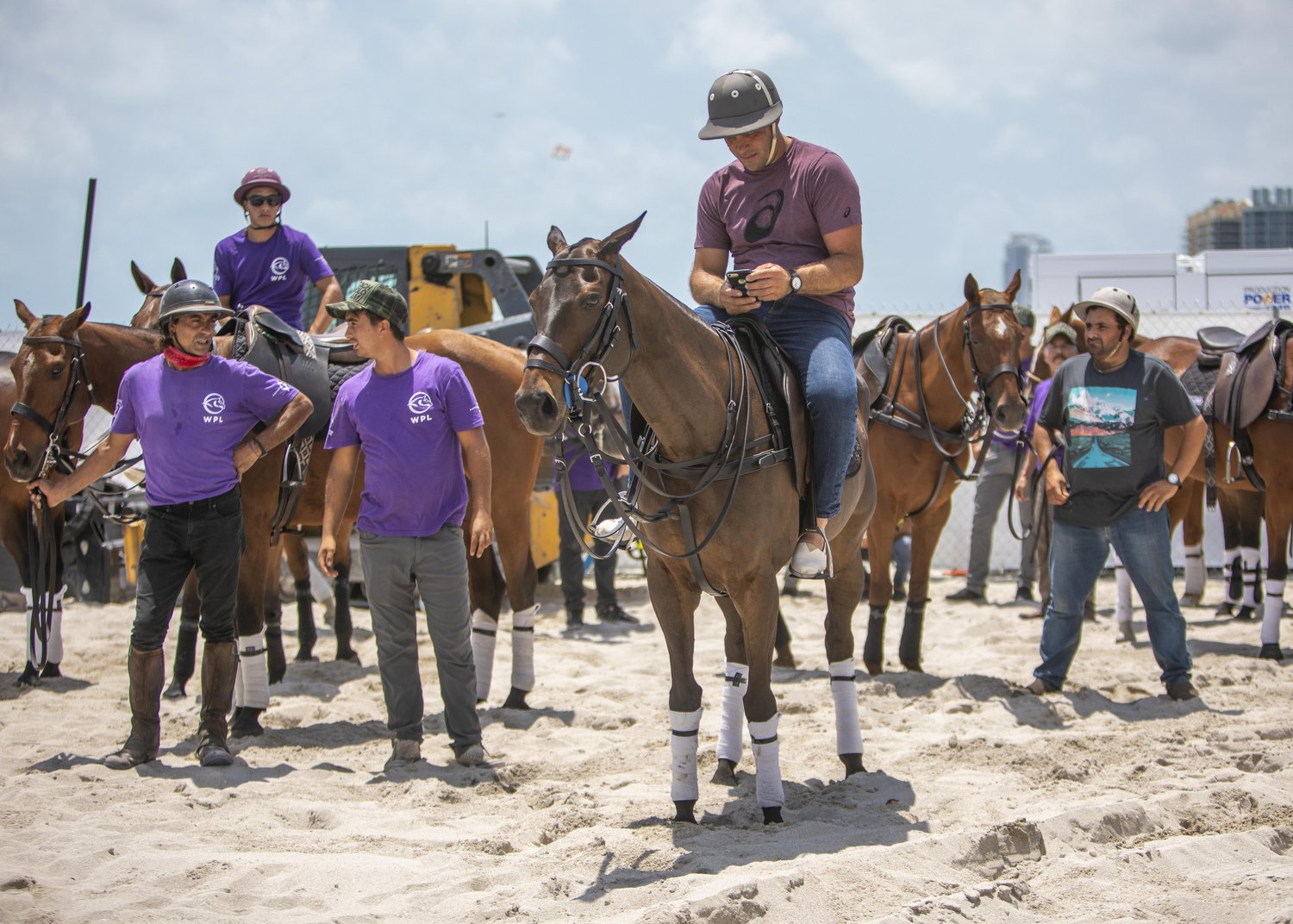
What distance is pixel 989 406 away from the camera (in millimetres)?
8047

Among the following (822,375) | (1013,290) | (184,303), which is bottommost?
(822,375)

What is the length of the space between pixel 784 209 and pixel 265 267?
396 centimetres

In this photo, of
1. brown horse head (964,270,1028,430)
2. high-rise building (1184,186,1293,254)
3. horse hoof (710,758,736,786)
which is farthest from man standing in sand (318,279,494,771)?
high-rise building (1184,186,1293,254)

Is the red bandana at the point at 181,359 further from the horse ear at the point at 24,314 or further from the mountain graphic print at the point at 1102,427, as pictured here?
the mountain graphic print at the point at 1102,427

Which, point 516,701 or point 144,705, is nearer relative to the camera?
point 144,705

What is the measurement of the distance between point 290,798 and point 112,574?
7434 millimetres

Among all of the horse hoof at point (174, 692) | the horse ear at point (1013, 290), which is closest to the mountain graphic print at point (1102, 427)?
the horse ear at point (1013, 290)

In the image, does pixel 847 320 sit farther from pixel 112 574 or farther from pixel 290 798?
pixel 112 574

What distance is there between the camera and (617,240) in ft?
14.4

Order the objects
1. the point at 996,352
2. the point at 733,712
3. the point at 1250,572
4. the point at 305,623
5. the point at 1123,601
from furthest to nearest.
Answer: the point at 1250,572, the point at 1123,601, the point at 305,623, the point at 996,352, the point at 733,712

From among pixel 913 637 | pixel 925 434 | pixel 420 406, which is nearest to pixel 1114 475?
pixel 925 434

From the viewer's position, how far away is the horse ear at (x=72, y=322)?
21.7 feet

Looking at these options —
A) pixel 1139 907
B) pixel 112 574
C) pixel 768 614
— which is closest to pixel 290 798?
pixel 768 614

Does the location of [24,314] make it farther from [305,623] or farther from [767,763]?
[767,763]
